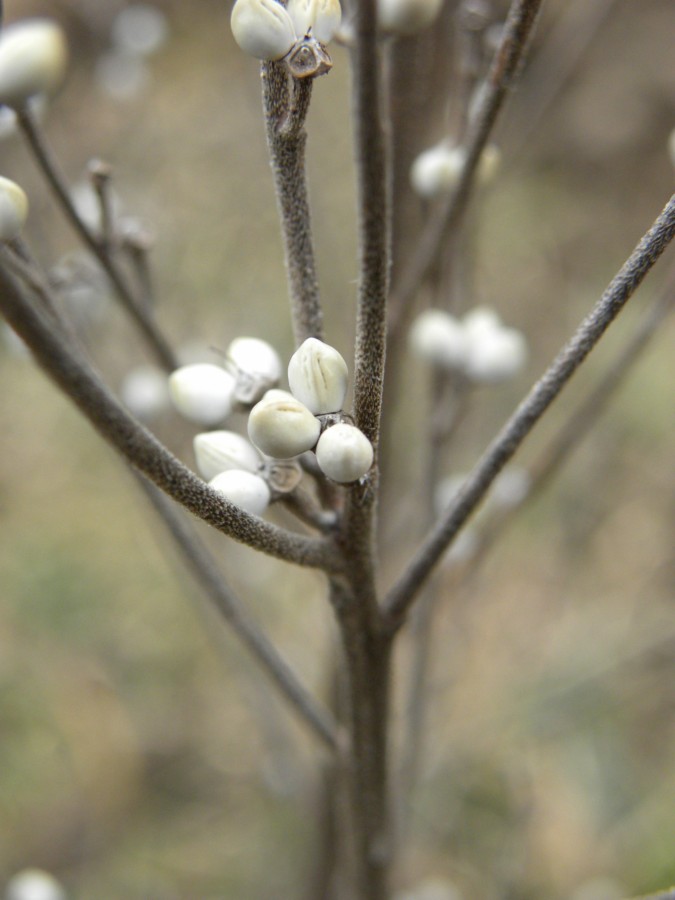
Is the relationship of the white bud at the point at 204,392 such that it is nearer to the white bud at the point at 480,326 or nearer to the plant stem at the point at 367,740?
the plant stem at the point at 367,740

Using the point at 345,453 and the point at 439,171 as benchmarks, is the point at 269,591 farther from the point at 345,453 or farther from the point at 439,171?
the point at 345,453

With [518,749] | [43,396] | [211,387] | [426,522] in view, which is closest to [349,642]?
[211,387]

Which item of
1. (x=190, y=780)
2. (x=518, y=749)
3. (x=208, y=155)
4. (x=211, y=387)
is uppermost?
(x=211, y=387)

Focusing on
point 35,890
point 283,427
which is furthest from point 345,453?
point 35,890

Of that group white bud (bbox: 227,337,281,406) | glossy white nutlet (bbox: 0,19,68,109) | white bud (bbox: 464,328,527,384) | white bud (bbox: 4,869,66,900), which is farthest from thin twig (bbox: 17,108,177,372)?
white bud (bbox: 4,869,66,900)

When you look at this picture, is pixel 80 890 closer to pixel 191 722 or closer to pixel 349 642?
pixel 191 722

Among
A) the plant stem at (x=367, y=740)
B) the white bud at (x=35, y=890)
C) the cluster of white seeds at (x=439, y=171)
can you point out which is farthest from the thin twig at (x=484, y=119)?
the white bud at (x=35, y=890)
